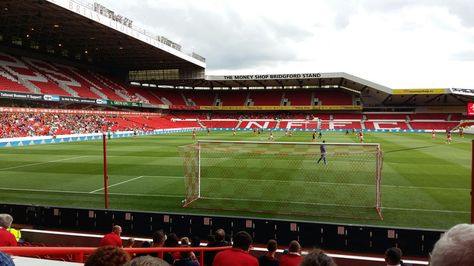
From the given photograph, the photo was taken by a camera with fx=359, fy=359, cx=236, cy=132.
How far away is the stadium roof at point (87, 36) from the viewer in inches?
1377

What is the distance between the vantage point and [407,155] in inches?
1107

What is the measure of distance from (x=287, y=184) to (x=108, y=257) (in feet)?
53.2

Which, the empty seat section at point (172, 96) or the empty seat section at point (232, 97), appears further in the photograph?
the empty seat section at point (232, 97)

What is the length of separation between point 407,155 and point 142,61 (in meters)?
50.8

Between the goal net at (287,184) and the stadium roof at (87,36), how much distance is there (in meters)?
22.6

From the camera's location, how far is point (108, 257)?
79.2 inches

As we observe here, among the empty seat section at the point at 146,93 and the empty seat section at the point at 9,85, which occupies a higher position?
the empty seat section at the point at 146,93

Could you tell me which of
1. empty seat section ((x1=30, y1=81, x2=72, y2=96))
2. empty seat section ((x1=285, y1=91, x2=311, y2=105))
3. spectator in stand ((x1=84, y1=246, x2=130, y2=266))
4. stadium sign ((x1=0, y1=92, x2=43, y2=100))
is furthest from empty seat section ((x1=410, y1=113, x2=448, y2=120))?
spectator in stand ((x1=84, y1=246, x2=130, y2=266))

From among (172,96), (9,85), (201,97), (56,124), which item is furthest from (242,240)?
(201,97)

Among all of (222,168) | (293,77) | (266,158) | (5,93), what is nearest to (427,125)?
(293,77)

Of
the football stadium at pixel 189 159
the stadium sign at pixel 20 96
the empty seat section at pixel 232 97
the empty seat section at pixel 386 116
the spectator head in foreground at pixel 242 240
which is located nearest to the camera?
the spectator head in foreground at pixel 242 240

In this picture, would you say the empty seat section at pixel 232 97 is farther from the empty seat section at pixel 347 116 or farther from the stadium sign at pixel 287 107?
the empty seat section at pixel 347 116

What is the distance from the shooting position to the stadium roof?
3497cm

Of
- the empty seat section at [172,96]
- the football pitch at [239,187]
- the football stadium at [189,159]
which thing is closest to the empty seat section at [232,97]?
the football stadium at [189,159]
